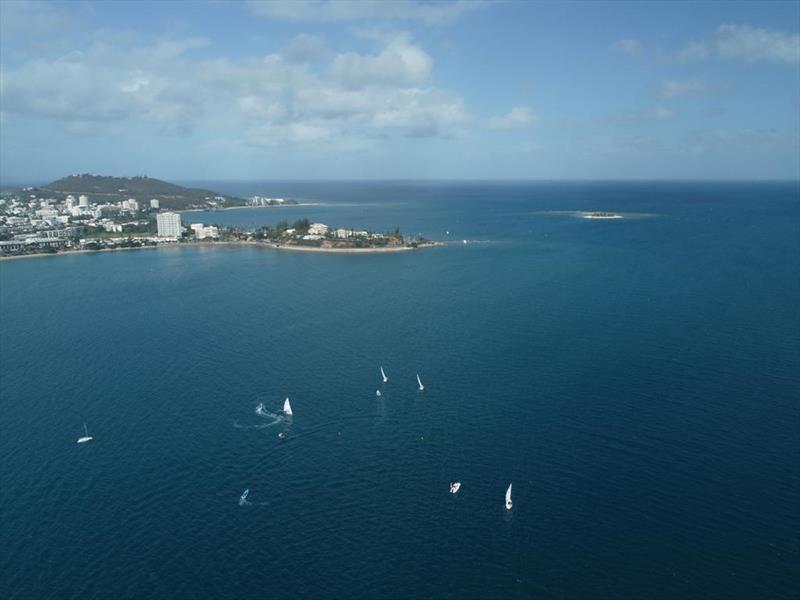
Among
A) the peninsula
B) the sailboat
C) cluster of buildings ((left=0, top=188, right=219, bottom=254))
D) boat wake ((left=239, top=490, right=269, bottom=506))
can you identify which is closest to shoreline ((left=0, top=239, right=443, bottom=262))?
the peninsula

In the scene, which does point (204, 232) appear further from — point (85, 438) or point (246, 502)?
point (246, 502)

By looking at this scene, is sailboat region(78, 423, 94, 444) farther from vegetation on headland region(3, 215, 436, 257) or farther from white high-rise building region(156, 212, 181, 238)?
white high-rise building region(156, 212, 181, 238)

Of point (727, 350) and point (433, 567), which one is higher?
point (727, 350)

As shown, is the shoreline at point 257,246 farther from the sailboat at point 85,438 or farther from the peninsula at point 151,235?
the sailboat at point 85,438

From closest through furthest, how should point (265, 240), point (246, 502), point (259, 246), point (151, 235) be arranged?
point (246, 502) → point (259, 246) → point (265, 240) → point (151, 235)

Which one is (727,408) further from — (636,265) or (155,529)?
(636,265)

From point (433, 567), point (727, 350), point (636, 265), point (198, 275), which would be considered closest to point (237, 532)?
point (433, 567)

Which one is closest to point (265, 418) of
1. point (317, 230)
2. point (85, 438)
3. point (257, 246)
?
point (85, 438)
